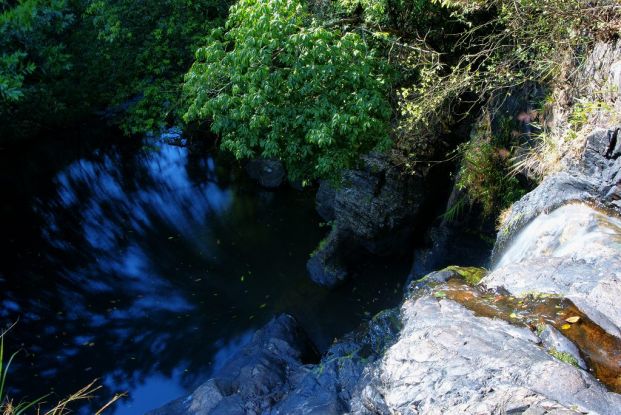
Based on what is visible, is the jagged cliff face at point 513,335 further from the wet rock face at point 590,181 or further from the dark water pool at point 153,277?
the dark water pool at point 153,277

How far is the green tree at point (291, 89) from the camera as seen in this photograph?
669 centimetres

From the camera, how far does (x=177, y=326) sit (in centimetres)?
980

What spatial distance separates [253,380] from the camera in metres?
6.63

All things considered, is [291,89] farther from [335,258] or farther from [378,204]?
[335,258]

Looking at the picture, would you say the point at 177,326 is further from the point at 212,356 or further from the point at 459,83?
the point at 459,83

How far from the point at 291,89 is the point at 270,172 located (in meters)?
7.18

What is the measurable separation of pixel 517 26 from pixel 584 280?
3.98 m

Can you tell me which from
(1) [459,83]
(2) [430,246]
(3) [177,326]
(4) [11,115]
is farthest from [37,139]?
(1) [459,83]

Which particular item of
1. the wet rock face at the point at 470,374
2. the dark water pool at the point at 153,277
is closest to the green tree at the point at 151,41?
the dark water pool at the point at 153,277

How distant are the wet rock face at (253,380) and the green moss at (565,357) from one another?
141 inches

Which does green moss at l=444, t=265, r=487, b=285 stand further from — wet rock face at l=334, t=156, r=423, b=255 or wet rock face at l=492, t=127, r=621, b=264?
wet rock face at l=334, t=156, r=423, b=255

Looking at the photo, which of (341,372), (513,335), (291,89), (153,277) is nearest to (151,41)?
(153,277)

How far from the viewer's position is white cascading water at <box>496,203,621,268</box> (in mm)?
4418

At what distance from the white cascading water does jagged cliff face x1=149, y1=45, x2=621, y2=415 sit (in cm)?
1
